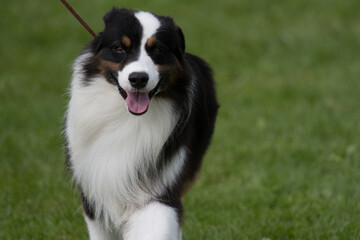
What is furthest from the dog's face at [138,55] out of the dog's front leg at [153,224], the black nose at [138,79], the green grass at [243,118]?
the green grass at [243,118]

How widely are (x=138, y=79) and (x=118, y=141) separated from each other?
0.64 metres

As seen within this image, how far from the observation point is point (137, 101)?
4.00 meters

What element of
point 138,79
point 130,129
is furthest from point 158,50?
point 130,129

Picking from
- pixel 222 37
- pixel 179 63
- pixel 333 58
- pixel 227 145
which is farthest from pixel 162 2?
pixel 179 63

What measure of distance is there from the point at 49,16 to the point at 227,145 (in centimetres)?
638

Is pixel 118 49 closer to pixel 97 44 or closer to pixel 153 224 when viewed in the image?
pixel 97 44

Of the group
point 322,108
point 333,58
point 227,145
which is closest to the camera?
point 227,145

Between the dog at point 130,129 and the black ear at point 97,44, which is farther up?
the black ear at point 97,44

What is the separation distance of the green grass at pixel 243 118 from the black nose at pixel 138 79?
1.23 metres

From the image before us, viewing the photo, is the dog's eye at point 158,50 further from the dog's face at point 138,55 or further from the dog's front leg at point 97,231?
the dog's front leg at point 97,231

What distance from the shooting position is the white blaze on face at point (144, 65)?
12.7 feet

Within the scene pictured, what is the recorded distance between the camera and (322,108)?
9.01 meters

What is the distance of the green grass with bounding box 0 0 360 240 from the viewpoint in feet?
19.2

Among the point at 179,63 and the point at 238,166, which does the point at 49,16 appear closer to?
the point at 238,166
